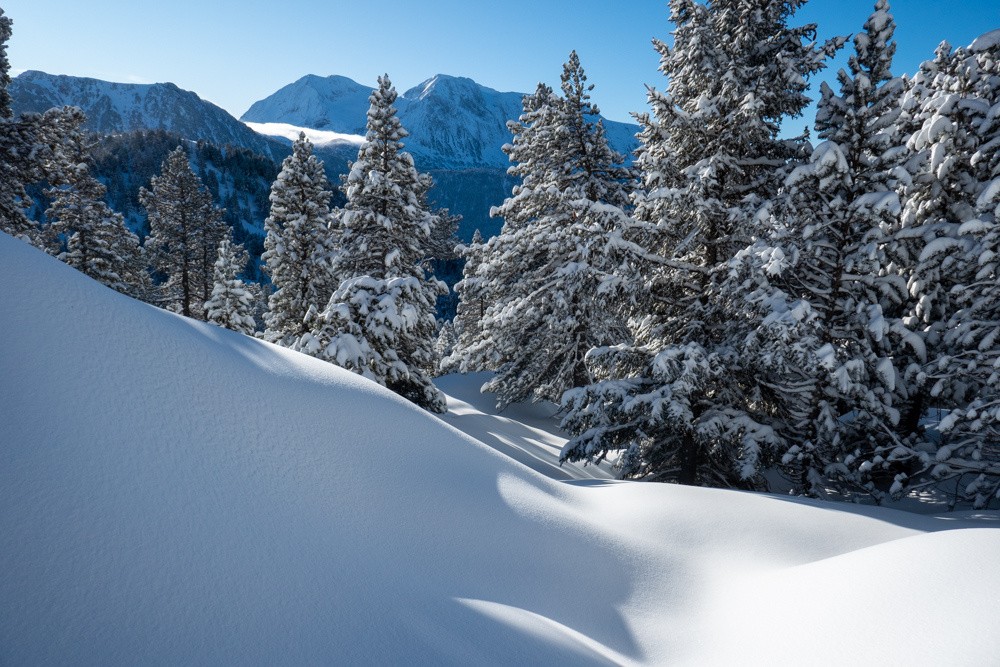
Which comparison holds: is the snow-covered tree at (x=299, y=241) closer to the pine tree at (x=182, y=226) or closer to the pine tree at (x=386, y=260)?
the pine tree at (x=386, y=260)

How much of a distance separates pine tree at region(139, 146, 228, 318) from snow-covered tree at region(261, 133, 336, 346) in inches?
558

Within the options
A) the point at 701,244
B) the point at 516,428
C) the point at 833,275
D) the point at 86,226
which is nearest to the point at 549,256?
the point at 516,428

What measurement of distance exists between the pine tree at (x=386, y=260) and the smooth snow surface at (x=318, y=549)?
7342 mm

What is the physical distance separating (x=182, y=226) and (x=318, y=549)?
33.7 meters

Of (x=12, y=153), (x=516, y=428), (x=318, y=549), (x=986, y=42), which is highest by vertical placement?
(x=986, y=42)

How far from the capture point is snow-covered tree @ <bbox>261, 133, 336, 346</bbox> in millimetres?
18391

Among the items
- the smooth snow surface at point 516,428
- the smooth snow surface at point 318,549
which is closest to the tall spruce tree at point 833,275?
the smooth snow surface at point 318,549

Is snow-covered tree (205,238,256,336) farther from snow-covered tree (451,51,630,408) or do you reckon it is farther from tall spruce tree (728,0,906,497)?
tall spruce tree (728,0,906,497)

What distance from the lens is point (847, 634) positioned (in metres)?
3.04

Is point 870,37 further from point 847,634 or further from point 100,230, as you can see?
point 100,230

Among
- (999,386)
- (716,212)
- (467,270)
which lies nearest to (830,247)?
(716,212)

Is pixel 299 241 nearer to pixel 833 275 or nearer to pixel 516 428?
pixel 516 428

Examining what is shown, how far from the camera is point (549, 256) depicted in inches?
598

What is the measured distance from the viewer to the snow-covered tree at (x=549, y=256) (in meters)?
14.8
